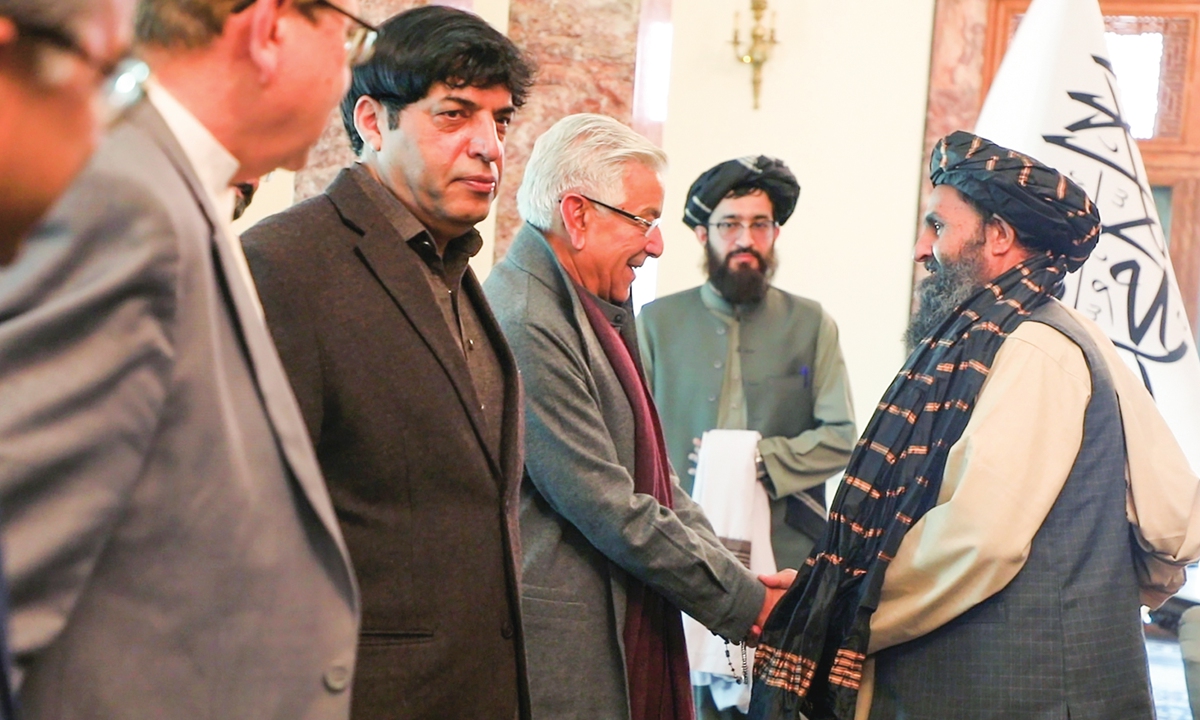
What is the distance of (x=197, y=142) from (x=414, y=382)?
2.00ft

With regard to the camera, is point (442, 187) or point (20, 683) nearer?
point (20, 683)

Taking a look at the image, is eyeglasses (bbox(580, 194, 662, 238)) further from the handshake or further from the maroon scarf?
the handshake

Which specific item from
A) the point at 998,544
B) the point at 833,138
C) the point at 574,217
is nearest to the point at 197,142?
the point at 574,217

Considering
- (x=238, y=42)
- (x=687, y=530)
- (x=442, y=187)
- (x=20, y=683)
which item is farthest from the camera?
(x=687, y=530)

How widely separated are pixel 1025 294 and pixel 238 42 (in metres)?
1.88

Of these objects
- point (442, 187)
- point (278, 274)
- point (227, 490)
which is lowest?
point (227, 490)

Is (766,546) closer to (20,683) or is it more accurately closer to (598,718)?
(598,718)

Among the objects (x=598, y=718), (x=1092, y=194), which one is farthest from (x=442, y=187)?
(x=1092, y=194)

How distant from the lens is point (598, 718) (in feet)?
7.46

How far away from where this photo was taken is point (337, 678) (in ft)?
3.78

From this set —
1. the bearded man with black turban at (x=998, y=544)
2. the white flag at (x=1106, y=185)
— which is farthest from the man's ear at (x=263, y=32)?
the white flag at (x=1106, y=185)

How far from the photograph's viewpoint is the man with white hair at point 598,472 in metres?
2.28

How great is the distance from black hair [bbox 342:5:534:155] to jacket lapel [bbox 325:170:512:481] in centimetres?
24

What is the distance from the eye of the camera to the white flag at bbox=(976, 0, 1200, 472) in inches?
177
